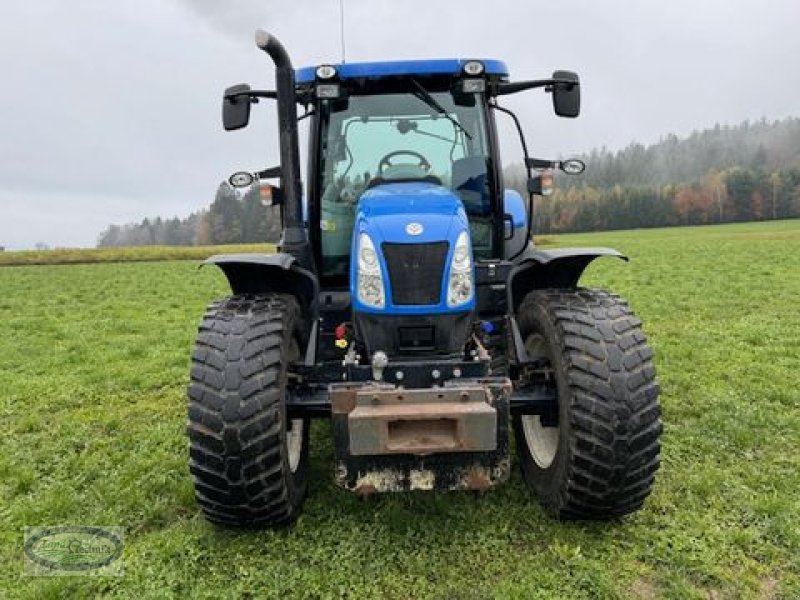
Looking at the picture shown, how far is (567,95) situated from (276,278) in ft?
7.22

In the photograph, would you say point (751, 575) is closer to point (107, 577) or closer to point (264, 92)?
point (107, 577)

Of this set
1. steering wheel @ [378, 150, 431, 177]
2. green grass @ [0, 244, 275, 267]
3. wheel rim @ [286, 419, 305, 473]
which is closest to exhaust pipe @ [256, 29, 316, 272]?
steering wheel @ [378, 150, 431, 177]

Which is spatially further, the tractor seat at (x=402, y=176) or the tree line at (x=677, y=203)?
the tree line at (x=677, y=203)

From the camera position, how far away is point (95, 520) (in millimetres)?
3963

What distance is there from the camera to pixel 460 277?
369cm

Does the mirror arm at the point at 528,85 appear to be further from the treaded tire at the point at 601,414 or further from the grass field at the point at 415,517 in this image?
the grass field at the point at 415,517

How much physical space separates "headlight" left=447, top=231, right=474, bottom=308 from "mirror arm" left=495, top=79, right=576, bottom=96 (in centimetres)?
135

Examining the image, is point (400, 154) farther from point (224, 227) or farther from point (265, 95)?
point (224, 227)

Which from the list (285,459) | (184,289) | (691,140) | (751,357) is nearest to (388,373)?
(285,459)

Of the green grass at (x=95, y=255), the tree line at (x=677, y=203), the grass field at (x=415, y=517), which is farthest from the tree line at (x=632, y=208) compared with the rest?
the grass field at (x=415, y=517)

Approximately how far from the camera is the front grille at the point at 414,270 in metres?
3.63

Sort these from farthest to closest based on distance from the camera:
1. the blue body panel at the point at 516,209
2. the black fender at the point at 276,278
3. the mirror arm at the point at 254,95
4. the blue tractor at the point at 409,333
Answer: the blue body panel at the point at 516,209
the mirror arm at the point at 254,95
the black fender at the point at 276,278
the blue tractor at the point at 409,333

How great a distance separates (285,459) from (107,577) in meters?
1.03

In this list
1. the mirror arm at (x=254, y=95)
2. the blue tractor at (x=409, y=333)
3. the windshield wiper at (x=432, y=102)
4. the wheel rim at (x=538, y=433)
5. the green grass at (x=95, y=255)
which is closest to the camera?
the blue tractor at (x=409, y=333)
